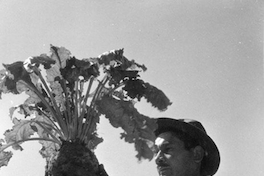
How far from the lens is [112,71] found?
6.06 meters

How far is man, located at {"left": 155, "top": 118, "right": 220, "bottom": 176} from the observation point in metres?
6.85

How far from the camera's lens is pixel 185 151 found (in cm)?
698

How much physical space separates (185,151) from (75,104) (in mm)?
1877

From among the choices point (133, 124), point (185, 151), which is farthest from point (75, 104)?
point (185, 151)

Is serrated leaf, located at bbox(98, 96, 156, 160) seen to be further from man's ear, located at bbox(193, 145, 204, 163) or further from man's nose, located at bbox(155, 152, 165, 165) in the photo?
man's ear, located at bbox(193, 145, 204, 163)

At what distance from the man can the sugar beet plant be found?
0.91 m

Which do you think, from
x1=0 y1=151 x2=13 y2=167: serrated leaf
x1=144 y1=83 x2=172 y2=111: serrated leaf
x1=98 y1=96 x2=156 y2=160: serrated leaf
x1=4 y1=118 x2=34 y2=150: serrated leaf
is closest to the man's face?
x1=144 y1=83 x2=172 y2=111: serrated leaf

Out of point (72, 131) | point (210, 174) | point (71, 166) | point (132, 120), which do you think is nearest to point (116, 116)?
point (132, 120)

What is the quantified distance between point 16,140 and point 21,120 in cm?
27

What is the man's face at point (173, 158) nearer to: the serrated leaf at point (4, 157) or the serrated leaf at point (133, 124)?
the serrated leaf at point (133, 124)

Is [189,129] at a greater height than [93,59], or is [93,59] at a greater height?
[93,59]

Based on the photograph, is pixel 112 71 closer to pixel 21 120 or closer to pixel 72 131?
pixel 72 131

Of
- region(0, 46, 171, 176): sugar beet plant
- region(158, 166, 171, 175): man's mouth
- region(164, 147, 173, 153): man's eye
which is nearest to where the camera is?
region(0, 46, 171, 176): sugar beet plant

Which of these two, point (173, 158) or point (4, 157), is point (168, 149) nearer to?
point (173, 158)
